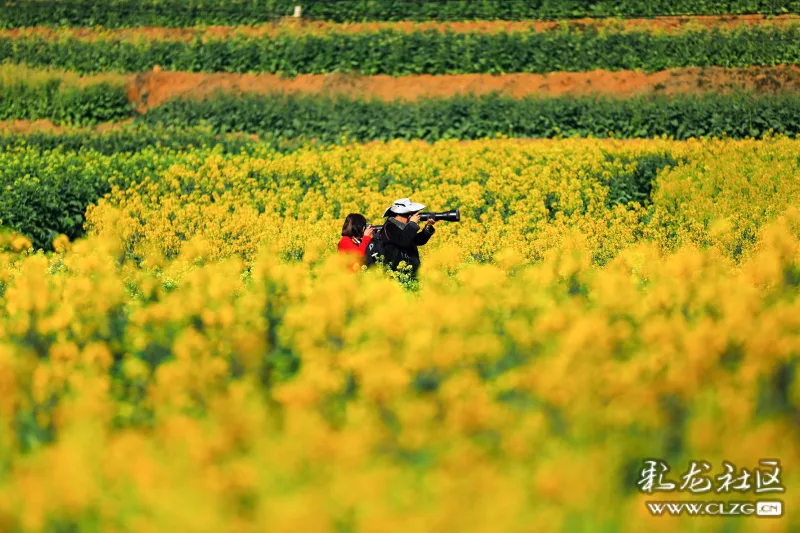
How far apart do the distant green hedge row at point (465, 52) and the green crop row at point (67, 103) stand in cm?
311

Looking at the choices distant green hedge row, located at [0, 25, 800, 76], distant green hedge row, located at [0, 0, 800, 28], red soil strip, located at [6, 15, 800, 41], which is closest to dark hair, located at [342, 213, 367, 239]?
distant green hedge row, located at [0, 25, 800, 76]

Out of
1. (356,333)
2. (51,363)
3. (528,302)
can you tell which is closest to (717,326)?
(528,302)


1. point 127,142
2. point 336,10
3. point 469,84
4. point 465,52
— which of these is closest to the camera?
point 127,142

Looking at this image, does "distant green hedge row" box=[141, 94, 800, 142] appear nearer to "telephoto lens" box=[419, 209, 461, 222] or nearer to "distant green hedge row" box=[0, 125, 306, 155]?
"distant green hedge row" box=[0, 125, 306, 155]

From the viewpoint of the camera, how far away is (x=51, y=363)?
547 centimetres

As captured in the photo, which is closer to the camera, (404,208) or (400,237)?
(400,237)

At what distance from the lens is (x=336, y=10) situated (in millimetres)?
37719

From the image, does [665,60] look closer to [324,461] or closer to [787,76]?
[787,76]

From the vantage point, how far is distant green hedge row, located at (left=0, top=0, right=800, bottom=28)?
3538 centimetres

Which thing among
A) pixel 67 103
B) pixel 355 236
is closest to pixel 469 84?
pixel 67 103

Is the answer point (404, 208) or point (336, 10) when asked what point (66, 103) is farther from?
point (404, 208)

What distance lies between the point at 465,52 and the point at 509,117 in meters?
6.89

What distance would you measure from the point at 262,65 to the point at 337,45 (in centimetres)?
242

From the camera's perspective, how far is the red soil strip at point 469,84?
92.0 feet
